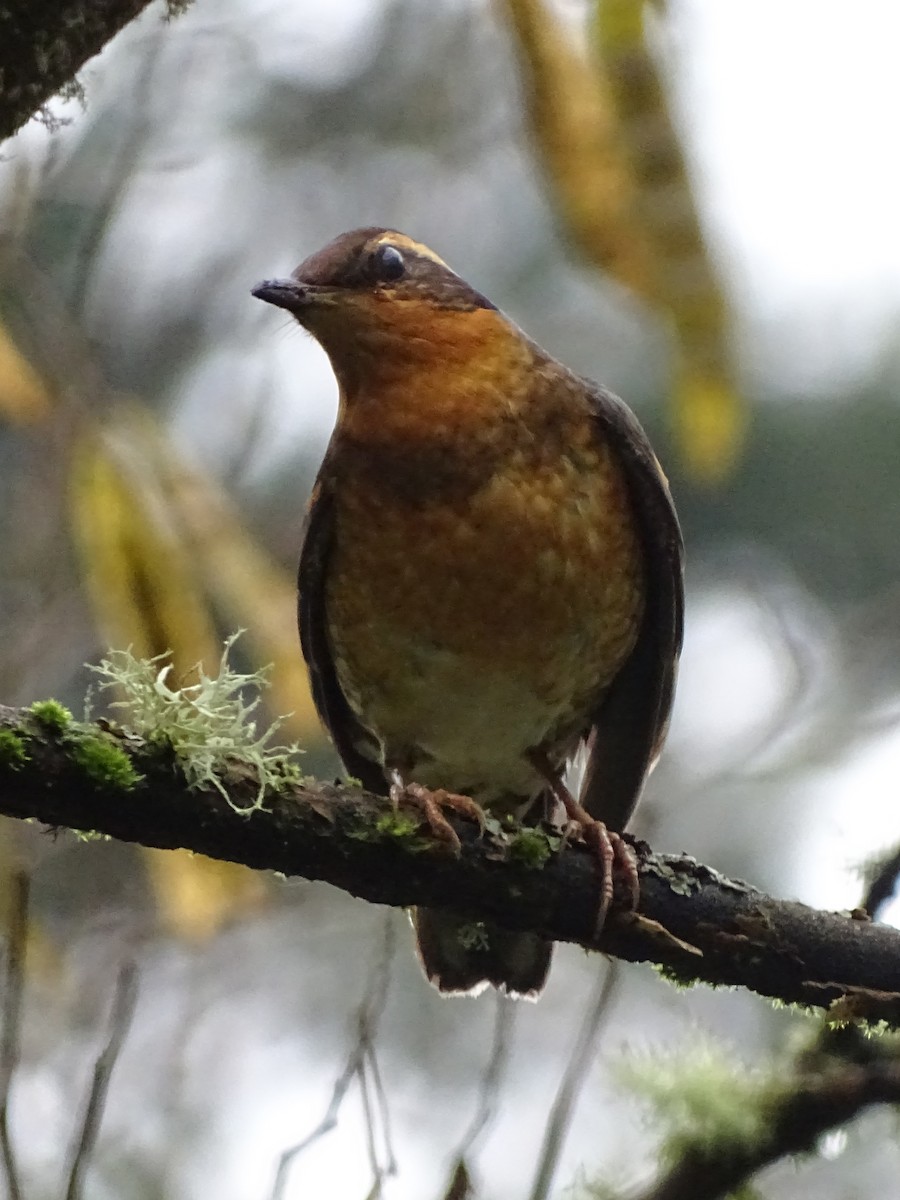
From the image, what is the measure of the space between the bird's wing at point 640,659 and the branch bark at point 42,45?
1916mm

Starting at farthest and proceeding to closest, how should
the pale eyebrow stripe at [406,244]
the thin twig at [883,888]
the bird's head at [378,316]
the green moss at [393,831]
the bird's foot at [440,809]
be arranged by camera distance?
the pale eyebrow stripe at [406,244] < the bird's head at [378,316] < the thin twig at [883,888] < the bird's foot at [440,809] < the green moss at [393,831]

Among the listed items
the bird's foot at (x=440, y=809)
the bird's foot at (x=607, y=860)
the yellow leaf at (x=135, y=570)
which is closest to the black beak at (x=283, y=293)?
the yellow leaf at (x=135, y=570)

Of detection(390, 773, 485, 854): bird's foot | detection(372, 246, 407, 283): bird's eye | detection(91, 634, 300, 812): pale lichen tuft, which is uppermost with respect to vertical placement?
detection(372, 246, 407, 283): bird's eye

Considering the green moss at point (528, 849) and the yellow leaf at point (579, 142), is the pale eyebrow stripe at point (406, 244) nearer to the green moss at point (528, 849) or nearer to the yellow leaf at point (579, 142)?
the yellow leaf at point (579, 142)

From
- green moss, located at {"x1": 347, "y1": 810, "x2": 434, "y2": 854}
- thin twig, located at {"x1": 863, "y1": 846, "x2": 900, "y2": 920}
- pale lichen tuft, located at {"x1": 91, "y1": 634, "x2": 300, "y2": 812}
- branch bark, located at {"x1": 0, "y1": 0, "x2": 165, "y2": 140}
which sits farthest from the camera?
thin twig, located at {"x1": 863, "y1": 846, "x2": 900, "y2": 920}

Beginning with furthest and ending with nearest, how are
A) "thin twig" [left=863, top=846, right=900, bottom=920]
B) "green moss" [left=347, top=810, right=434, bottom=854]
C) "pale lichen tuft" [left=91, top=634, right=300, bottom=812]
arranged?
"thin twig" [left=863, top=846, right=900, bottom=920]
"green moss" [left=347, top=810, right=434, bottom=854]
"pale lichen tuft" [left=91, top=634, right=300, bottom=812]

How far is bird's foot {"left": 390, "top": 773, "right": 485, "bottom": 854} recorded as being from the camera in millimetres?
2568

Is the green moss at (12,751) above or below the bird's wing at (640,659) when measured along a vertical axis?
above

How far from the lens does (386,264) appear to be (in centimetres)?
375

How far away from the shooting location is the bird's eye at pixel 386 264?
3.75 meters

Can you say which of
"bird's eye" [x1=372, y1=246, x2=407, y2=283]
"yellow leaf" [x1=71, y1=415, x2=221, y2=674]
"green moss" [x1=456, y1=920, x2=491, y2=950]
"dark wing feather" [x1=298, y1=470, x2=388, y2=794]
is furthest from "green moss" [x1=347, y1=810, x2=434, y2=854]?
"bird's eye" [x1=372, y1=246, x2=407, y2=283]

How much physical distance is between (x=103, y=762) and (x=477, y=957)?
6.20 feet

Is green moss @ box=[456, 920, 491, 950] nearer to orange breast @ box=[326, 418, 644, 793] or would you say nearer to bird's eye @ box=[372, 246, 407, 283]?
orange breast @ box=[326, 418, 644, 793]

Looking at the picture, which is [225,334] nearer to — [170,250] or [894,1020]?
[170,250]
